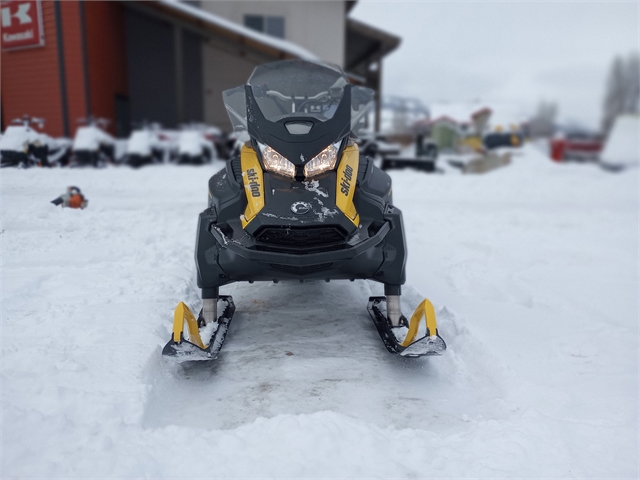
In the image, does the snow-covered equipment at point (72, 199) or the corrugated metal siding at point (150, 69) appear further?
the corrugated metal siding at point (150, 69)

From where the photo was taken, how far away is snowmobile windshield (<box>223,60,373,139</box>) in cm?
323

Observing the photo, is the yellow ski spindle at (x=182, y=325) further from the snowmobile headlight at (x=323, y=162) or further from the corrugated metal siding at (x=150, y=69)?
the corrugated metal siding at (x=150, y=69)

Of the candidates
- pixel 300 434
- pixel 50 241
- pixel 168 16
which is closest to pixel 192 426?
pixel 300 434

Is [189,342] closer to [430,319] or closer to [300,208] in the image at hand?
[300,208]

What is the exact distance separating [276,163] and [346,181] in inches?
16.7

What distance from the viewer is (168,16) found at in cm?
1134

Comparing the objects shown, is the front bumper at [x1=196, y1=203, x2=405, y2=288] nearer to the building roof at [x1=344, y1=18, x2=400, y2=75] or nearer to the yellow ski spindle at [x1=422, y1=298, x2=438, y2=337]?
the yellow ski spindle at [x1=422, y1=298, x2=438, y2=337]

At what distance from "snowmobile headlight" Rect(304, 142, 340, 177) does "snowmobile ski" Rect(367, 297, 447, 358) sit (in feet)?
3.22

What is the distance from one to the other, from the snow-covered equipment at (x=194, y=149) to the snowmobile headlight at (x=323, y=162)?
7.05 m

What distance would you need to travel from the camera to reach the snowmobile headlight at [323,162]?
8.90 ft

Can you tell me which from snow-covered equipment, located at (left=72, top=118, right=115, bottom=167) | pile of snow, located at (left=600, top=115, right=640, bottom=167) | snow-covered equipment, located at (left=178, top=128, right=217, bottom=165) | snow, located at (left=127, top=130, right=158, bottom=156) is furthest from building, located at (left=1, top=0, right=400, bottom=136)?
pile of snow, located at (left=600, top=115, right=640, bottom=167)

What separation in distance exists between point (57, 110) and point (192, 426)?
26.2 feet

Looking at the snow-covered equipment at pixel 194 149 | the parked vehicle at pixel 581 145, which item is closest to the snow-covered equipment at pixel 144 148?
the snow-covered equipment at pixel 194 149

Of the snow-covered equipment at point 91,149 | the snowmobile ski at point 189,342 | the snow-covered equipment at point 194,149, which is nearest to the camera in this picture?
the snowmobile ski at point 189,342
